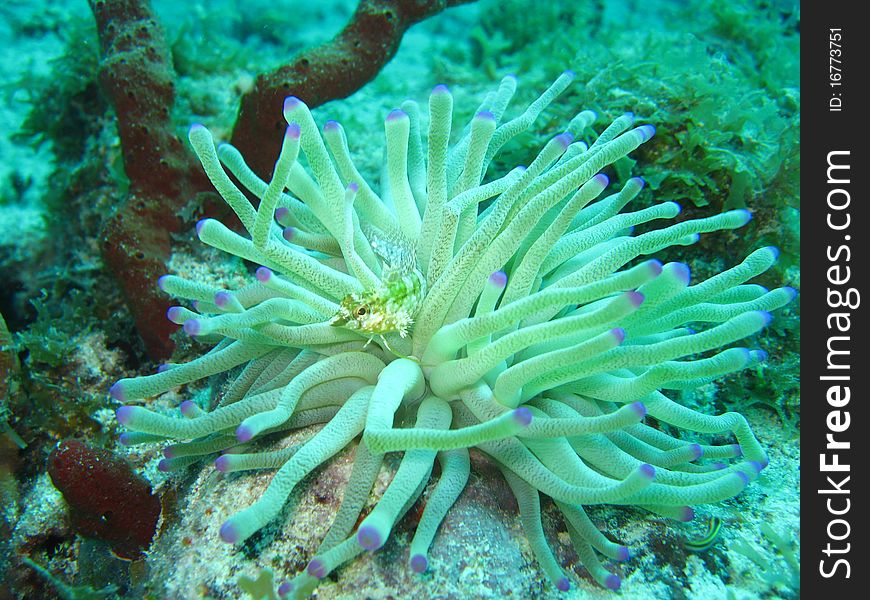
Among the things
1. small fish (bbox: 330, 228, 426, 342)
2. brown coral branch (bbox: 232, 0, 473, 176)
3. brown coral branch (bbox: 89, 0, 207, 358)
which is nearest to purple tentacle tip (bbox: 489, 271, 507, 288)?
small fish (bbox: 330, 228, 426, 342)

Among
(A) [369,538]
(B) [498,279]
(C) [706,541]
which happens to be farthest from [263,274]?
(C) [706,541]

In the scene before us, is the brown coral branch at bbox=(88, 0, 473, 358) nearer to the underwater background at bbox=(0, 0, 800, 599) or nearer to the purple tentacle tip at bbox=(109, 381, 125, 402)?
the underwater background at bbox=(0, 0, 800, 599)

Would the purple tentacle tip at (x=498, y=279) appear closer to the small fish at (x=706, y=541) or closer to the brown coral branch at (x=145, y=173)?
the small fish at (x=706, y=541)

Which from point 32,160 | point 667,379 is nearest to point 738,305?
point 667,379

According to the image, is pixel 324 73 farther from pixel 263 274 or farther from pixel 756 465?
pixel 756 465

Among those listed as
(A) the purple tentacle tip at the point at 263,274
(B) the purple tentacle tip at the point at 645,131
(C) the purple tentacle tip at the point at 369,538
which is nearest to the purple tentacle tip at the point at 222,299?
(A) the purple tentacle tip at the point at 263,274

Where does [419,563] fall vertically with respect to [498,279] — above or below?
below
